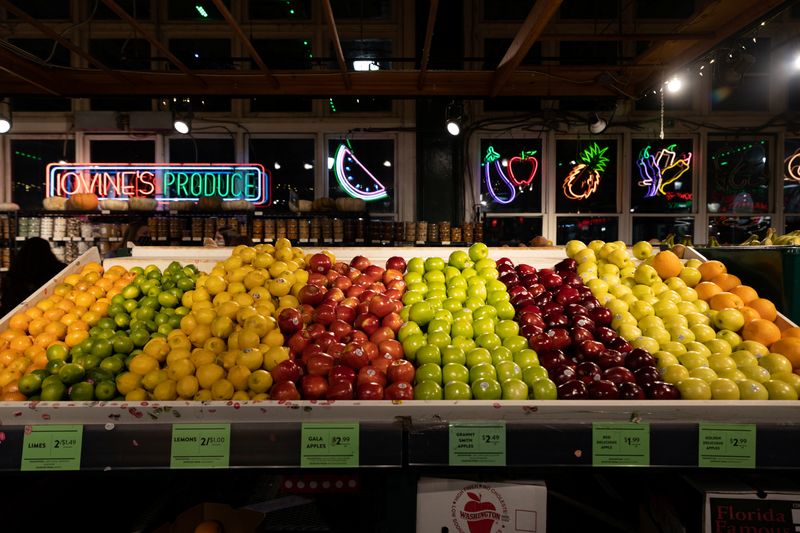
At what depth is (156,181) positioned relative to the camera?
7.40 metres

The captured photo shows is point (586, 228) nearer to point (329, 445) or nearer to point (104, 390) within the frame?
point (329, 445)

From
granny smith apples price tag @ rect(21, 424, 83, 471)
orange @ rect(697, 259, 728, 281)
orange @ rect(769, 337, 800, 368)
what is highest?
orange @ rect(697, 259, 728, 281)

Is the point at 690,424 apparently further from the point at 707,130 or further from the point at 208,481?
the point at 707,130

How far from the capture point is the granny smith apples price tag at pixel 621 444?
1412mm

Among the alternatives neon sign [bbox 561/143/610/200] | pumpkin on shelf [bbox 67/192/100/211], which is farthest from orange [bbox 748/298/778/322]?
pumpkin on shelf [bbox 67/192/100/211]

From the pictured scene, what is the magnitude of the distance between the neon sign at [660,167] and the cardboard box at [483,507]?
295 inches

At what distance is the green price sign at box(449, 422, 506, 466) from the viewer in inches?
55.7

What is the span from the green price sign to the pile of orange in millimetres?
1523

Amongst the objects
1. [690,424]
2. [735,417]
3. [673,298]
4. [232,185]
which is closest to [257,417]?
[690,424]

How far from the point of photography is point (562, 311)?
2127 millimetres

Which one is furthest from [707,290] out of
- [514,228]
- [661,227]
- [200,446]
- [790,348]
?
[661,227]

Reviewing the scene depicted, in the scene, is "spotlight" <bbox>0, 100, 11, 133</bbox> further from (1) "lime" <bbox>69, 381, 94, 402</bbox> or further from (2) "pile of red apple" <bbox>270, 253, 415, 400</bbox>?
(1) "lime" <bbox>69, 381, 94, 402</bbox>

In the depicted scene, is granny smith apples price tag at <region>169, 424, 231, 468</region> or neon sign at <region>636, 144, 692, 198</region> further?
neon sign at <region>636, 144, 692, 198</region>

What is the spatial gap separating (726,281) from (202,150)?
7.81 m
